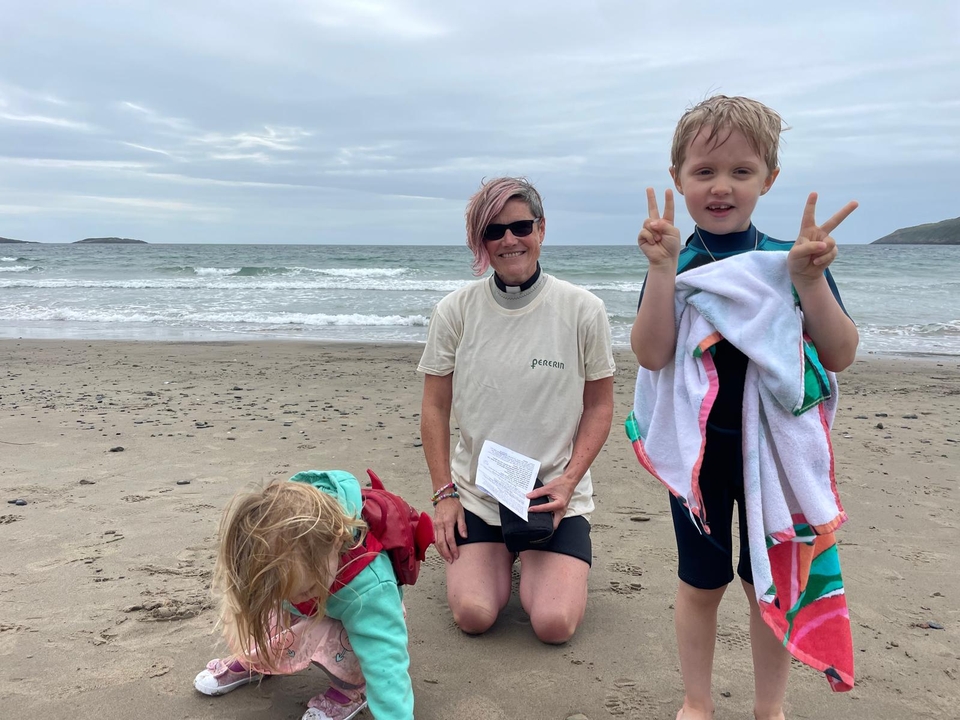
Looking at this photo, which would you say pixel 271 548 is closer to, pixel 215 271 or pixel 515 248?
pixel 515 248

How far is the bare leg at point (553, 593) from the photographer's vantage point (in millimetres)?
2756

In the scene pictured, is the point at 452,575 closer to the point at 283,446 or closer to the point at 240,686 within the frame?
the point at 240,686

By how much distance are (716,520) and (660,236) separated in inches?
32.0

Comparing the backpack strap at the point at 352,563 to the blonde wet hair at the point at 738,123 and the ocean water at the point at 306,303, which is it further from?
the ocean water at the point at 306,303

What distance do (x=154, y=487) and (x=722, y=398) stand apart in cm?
353

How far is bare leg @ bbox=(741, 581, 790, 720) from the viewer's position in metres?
2.11

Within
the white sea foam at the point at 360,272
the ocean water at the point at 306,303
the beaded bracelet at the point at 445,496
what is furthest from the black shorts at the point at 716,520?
the white sea foam at the point at 360,272

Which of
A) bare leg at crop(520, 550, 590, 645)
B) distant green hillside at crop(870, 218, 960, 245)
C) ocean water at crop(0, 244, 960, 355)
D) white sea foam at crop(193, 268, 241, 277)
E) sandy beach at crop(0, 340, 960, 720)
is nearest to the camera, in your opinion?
sandy beach at crop(0, 340, 960, 720)

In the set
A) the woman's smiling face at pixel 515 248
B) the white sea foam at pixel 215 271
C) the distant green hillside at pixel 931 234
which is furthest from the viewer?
the distant green hillside at pixel 931 234

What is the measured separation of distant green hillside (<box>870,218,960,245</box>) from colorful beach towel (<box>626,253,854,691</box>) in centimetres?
9352

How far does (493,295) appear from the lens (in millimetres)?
3113

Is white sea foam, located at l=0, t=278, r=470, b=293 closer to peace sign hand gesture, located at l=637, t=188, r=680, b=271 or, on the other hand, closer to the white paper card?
the white paper card

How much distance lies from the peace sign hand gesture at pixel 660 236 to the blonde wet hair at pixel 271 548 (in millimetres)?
1133

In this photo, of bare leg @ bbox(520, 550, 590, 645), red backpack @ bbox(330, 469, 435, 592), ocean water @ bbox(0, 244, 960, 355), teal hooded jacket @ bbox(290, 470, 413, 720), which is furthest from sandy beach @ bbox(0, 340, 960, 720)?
ocean water @ bbox(0, 244, 960, 355)
